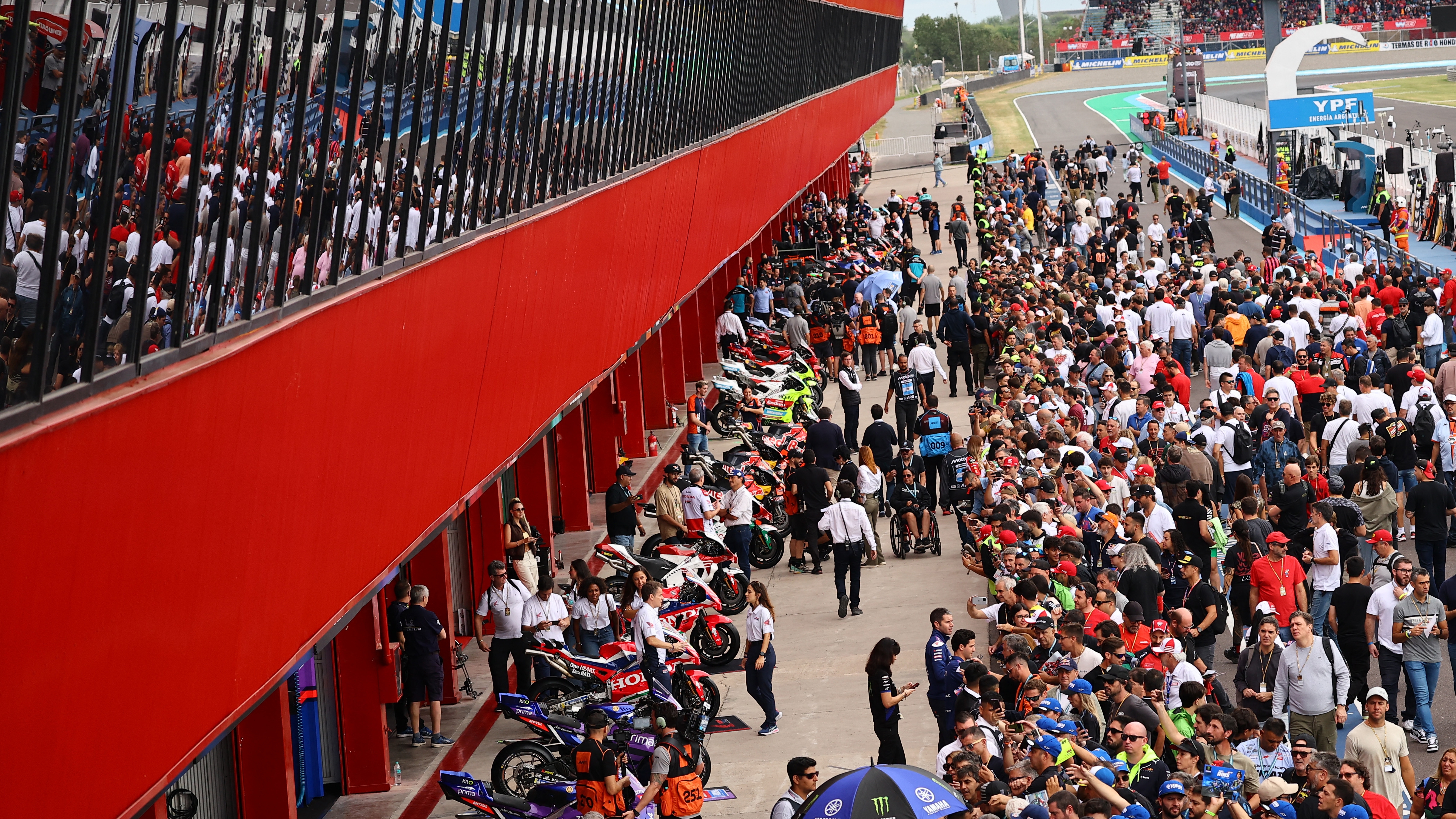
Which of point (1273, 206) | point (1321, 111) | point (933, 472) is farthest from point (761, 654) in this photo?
point (1321, 111)

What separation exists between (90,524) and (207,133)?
2202 millimetres

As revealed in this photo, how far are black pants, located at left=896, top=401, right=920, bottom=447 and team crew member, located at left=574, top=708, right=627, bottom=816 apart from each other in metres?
12.6

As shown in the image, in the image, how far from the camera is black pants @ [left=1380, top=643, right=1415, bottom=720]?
12.1m

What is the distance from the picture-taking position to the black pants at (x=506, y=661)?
46.5ft

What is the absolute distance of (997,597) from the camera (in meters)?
14.5

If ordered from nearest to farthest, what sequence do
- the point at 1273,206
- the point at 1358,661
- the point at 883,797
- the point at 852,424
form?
the point at 883,797, the point at 1358,661, the point at 852,424, the point at 1273,206

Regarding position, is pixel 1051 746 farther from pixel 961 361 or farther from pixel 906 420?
pixel 961 361

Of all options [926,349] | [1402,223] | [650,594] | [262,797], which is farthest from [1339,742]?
[1402,223]

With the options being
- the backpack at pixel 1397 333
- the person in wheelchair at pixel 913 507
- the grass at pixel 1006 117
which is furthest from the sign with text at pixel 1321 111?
the grass at pixel 1006 117

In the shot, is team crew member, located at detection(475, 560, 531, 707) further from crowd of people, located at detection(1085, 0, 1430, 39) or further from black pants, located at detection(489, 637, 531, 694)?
crowd of people, located at detection(1085, 0, 1430, 39)

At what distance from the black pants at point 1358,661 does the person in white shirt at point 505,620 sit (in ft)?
22.1

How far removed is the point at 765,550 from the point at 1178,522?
563 cm

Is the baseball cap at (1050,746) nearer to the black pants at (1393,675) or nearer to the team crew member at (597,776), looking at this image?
the team crew member at (597,776)

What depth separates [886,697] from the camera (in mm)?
11969
